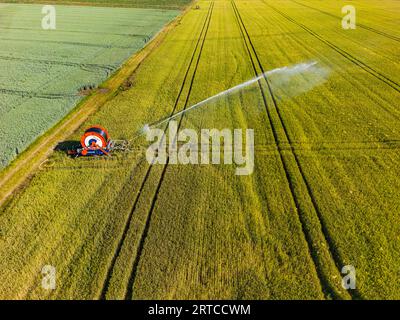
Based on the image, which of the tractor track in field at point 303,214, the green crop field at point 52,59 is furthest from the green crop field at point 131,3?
the tractor track in field at point 303,214

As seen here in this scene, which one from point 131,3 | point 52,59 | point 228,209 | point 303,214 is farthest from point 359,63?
point 131,3

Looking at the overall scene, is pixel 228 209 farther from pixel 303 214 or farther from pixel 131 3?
pixel 131 3

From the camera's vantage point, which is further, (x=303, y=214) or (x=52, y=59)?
(x=52, y=59)

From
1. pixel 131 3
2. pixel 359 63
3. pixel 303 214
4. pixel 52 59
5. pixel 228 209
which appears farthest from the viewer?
pixel 131 3

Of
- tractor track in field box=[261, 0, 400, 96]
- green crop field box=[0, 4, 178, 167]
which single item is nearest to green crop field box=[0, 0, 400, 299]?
tractor track in field box=[261, 0, 400, 96]

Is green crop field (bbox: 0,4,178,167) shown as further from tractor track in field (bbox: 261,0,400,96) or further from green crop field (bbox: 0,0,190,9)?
tractor track in field (bbox: 261,0,400,96)

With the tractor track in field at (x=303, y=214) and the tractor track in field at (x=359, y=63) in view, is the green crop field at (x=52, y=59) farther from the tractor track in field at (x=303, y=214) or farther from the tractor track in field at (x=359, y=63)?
the tractor track in field at (x=359, y=63)
